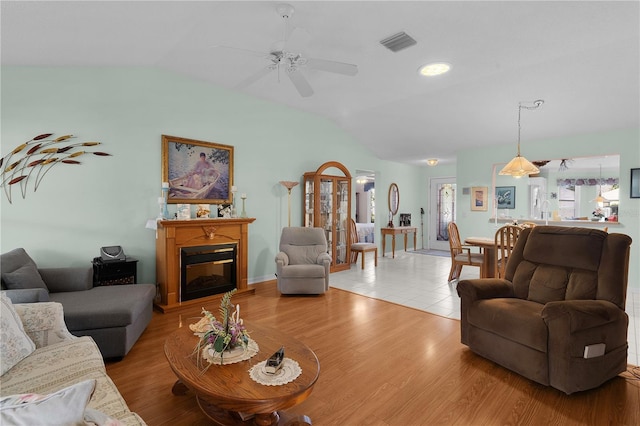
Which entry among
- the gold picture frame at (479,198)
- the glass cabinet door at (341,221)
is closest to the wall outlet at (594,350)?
the glass cabinet door at (341,221)

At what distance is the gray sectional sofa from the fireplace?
862 mm

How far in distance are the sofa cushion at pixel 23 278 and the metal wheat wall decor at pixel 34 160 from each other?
3.57 ft

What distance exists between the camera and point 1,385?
158cm

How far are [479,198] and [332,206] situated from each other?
3091mm

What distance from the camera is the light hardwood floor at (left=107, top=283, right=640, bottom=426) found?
201cm

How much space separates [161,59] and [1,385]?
11.7 feet

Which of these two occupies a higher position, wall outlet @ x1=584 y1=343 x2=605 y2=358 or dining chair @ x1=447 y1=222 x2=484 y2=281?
dining chair @ x1=447 y1=222 x2=484 y2=281

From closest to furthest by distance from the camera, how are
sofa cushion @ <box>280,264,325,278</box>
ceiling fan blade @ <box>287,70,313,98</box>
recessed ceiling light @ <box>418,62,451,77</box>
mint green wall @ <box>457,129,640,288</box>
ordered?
1. ceiling fan blade @ <box>287,70,313,98</box>
2. recessed ceiling light @ <box>418,62,451,77</box>
3. sofa cushion @ <box>280,264,325,278</box>
4. mint green wall @ <box>457,129,640,288</box>

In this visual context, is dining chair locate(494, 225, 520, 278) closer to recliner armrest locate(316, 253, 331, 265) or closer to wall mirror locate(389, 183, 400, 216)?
recliner armrest locate(316, 253, 331, 265)

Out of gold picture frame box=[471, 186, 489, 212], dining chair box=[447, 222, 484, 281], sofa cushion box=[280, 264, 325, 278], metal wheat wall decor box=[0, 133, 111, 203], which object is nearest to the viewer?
metal wheat wall decor box=[0, 133, 111, 203]

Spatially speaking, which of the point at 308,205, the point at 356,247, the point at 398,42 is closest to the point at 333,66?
the point at 398,42

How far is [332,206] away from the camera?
20.1 ft

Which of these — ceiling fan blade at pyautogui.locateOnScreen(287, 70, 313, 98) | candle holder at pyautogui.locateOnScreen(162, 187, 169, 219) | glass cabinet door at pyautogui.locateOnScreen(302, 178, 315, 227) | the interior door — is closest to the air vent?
ceiling fan blade at pyautogui.locateOnScreen(287, 70, 313, 98)

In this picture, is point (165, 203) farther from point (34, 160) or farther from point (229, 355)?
point (229, 355)
